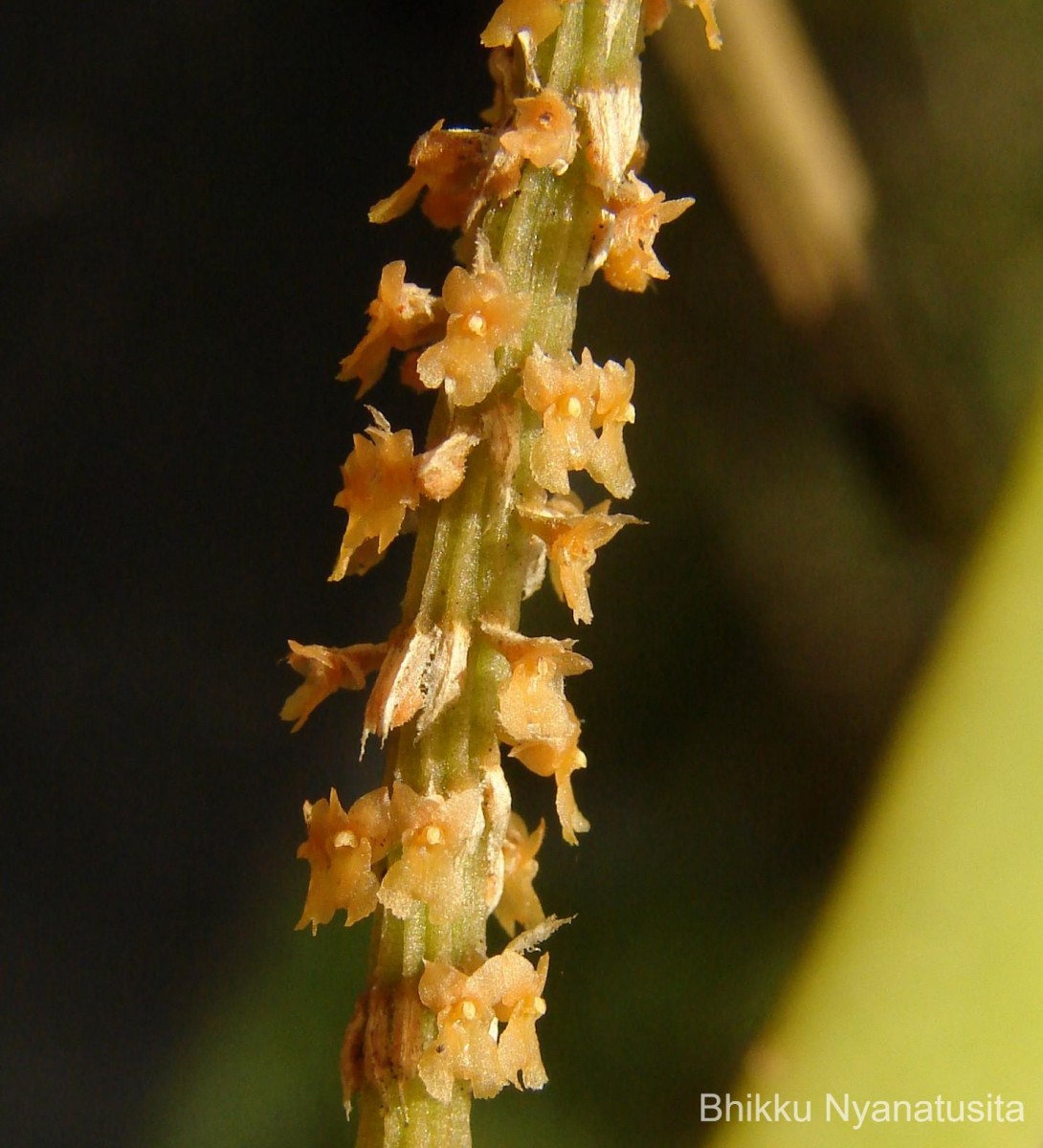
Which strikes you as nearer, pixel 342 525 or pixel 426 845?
pixel 426 845

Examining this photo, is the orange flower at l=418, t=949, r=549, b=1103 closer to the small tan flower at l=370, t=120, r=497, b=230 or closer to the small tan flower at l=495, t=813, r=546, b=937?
the small tan flower at l=495, t=813, r=546, b=937

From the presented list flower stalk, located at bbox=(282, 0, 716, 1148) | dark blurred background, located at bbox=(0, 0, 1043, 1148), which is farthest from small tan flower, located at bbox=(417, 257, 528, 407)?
dark blurred background, located at bbox=(0, 0, 1043, 1148)

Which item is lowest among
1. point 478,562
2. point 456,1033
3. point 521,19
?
point 456,1033

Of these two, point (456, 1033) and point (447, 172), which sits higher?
point (447, 172)

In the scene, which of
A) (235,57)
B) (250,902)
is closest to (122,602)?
(250,902)

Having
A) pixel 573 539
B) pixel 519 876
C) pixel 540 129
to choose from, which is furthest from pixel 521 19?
pixel 519 876

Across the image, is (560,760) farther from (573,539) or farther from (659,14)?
(659,14)
